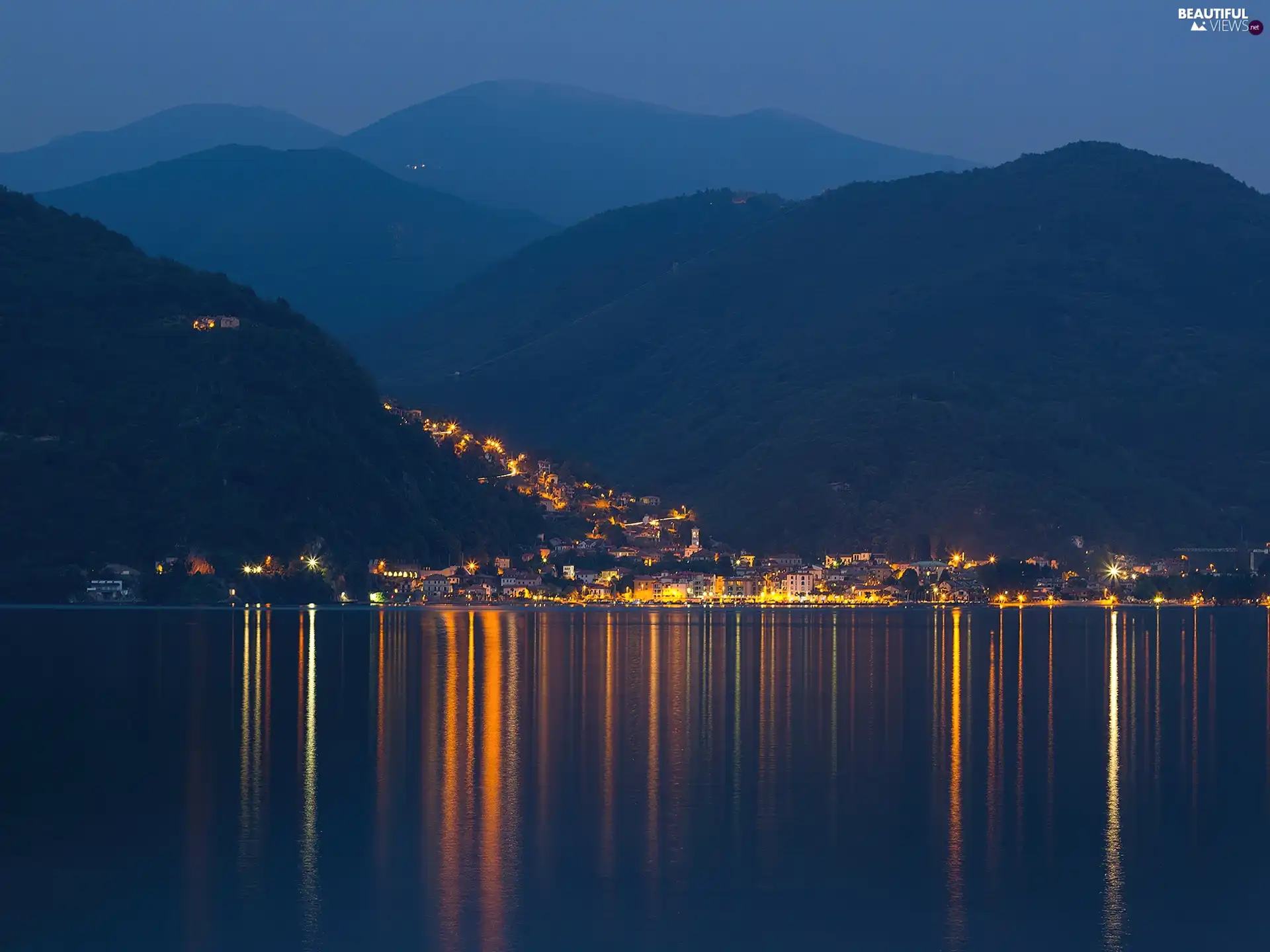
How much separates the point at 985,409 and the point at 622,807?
135 meters

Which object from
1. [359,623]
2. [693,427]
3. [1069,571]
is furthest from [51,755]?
[693,427]

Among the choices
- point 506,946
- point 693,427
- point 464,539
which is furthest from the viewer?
point 693,427

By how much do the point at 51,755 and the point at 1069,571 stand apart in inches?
4449

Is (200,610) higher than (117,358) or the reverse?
the reverse

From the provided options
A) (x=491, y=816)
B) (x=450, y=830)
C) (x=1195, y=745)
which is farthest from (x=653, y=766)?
(x=1195, y=745)

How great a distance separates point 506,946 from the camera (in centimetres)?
1705

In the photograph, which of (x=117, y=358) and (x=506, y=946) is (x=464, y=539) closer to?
(x=117, y=358)

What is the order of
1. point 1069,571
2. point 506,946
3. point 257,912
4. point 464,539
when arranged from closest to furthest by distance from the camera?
point 506,946 → point 257,912 → point 464,539 → point 1069,571

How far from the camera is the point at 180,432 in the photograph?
312 feet

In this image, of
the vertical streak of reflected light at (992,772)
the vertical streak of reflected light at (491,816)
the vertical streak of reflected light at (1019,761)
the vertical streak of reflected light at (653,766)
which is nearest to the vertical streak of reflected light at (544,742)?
the vertical streak of reflected light at (491,816)

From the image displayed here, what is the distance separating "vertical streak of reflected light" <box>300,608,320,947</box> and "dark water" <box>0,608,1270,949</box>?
78mm

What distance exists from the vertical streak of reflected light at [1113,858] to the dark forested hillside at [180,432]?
2482 inches

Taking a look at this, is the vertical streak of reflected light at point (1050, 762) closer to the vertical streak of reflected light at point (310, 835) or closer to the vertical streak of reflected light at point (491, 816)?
the vertical streak of reflected light at point (491, 816)

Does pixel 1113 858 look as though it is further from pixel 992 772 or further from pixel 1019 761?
pixel 1019 761
